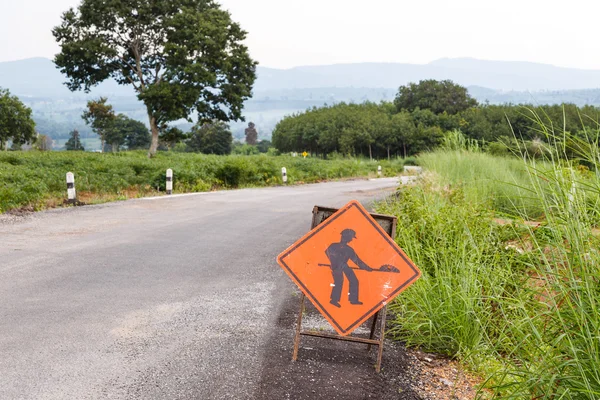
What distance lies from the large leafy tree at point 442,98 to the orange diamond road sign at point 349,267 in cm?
10438

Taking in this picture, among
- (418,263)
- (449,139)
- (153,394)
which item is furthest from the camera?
(449,139)

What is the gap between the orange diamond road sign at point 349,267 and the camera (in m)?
4.57

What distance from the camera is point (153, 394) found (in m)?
3.87

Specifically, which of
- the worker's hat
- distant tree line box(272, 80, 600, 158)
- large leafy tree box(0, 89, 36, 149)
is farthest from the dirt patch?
distant tree line box(272, 80, 600, 158)

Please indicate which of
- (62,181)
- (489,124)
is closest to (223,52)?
(62,181)

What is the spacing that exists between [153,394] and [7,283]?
367 cm

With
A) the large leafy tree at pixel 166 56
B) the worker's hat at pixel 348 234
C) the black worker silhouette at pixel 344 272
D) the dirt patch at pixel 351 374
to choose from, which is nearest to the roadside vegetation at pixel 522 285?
the dirt patch at pixel 351 374

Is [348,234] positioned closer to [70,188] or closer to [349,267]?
[349,267]

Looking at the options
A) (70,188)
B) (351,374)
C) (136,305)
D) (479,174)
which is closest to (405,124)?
(479,174)

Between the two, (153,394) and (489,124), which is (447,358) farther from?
(489,124)

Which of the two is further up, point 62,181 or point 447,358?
point 62,181

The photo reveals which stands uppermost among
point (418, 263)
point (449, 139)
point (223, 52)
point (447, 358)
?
point (223, 52)

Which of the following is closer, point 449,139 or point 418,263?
point 418,263

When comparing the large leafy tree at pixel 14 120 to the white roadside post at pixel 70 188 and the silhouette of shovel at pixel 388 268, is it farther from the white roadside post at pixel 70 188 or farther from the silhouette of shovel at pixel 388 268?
the silhouette of shovel at pixel 388 268
